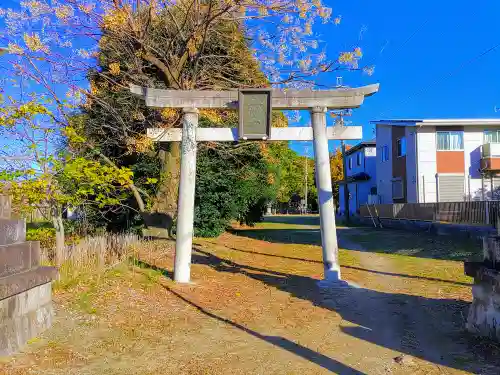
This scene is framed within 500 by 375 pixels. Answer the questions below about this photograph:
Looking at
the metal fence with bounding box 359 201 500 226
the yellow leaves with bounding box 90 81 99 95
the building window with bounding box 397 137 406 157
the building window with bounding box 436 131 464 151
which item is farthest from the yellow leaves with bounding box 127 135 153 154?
the building window with bounding box 397 137 406 157

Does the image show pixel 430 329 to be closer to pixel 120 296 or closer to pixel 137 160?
pixel 120 296

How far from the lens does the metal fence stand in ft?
55.5

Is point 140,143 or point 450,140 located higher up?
point 450,140

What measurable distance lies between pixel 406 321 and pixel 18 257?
5.27m

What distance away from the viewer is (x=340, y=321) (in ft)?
22.1

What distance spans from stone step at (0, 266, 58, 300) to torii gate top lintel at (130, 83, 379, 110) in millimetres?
4476

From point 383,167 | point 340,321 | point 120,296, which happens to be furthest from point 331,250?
point 383,167

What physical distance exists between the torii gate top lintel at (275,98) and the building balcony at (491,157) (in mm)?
19974

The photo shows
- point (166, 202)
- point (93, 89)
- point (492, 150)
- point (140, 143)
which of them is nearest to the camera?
point (140, 143)

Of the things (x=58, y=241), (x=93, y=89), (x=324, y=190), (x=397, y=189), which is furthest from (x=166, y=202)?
(x=397, y=189)

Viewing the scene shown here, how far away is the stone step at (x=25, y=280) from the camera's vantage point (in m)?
4.68

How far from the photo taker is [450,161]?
27.1m

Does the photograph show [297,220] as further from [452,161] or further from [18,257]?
[18,257]

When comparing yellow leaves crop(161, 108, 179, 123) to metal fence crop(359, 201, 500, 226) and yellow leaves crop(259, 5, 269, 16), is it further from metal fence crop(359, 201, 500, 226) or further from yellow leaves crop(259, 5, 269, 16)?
metal fence crop(359, 201, 500, 226)
